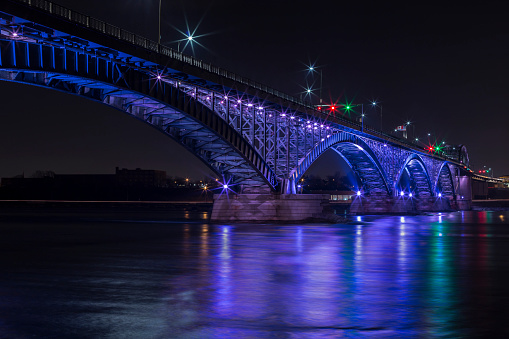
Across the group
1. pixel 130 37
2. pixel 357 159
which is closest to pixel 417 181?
pixel 357 159

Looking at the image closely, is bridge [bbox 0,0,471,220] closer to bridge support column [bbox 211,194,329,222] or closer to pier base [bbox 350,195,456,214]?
bridge support column [bbox 211,194,329,222]

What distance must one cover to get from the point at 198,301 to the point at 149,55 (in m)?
29.9

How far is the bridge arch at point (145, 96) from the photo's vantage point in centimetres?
3450

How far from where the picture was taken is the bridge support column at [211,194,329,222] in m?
63.0

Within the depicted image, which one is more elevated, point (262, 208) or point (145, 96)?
point (145, 96)

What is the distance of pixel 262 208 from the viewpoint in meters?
63.5

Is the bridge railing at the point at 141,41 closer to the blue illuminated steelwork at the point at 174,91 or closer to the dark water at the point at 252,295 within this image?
the blue illuminated steelwork at the point at 174,91

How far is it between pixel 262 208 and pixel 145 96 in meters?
24.0

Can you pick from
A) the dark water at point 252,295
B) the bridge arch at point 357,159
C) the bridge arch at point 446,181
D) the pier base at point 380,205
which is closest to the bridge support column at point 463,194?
the bridge arch at point 446,181

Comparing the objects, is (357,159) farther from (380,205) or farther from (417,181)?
(417,181)

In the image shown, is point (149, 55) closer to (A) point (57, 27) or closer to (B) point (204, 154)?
(A) point (57, 27)

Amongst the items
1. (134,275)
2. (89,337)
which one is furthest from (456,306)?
(134,275)

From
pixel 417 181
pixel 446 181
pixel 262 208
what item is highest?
pixel 446 181

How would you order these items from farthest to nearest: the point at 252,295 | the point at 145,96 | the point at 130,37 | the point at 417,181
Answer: the point at 417,181 < the point at 145,96 < the point at 130,37 < the point at 252,295
